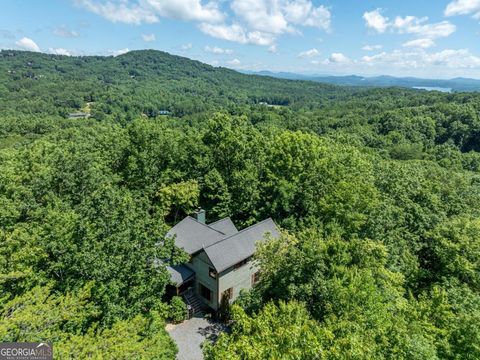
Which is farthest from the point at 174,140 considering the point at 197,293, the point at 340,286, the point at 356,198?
the point at 340,286

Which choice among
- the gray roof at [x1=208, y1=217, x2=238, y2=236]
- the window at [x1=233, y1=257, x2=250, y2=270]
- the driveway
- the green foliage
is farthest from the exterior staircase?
the green foliage

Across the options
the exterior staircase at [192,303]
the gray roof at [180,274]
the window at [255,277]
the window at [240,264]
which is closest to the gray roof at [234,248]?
the window at [240,264]

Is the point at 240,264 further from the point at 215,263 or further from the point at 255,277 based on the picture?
the point at 215,263

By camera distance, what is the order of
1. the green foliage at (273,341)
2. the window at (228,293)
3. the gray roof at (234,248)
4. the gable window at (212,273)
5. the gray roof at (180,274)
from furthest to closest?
the gray roof at (180,274) → the window at (228,293) → the gable window at (212,273) → the gray roof at (234,248) → the green foliage at (273,341)

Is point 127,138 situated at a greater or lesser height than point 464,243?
greater

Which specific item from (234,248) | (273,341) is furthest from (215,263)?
(273,341)

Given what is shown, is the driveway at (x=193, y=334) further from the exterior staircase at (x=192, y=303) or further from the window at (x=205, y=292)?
the window at (x=205, y=292)

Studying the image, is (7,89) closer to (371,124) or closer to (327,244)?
(371,124)

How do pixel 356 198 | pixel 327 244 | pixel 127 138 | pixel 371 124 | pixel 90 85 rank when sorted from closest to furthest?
pixel 327 244 → pixel 356 198 → pixel 127 138 → pixel 371 124 → pixel 90 85
